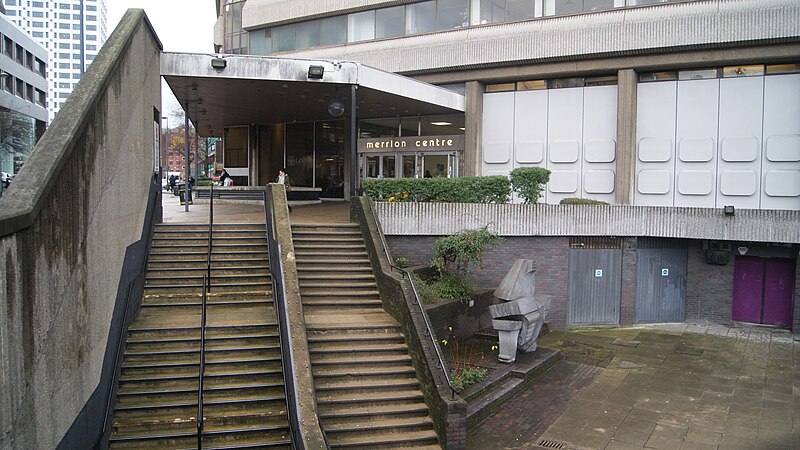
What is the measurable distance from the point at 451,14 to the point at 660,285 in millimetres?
11703

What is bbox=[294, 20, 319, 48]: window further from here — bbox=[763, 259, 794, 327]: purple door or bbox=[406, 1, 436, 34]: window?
Result: bbox=[763, 259, 794, 327]: purple door

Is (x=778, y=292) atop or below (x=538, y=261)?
below

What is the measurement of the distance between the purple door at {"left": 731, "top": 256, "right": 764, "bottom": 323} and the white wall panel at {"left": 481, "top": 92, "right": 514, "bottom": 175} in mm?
7832

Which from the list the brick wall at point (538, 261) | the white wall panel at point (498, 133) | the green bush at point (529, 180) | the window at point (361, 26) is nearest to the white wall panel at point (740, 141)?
the brick wall at point (538, 261)

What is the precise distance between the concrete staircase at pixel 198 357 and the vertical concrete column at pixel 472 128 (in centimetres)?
1069

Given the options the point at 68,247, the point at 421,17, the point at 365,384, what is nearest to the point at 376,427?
the point at 365,384

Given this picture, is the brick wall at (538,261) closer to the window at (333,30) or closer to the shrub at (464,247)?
the shrub at (464,247)

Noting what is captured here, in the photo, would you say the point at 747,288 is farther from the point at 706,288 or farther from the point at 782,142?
the point at 782,142

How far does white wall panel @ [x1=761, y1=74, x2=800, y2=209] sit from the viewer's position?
58.4 feet

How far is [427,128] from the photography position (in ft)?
79.1

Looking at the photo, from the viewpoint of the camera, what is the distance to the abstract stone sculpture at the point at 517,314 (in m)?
12.7

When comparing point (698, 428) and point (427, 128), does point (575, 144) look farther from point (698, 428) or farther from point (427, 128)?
point (698, 428)

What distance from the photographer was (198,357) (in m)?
10.0

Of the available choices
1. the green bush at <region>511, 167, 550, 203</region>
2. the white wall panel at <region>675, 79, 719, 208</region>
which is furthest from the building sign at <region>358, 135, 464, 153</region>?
the white wall panel at <region>675, 79, 719, 208</region>
